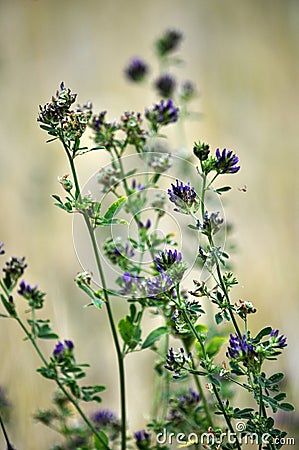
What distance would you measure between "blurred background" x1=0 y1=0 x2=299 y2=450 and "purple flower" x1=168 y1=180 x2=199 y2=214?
2.40ft

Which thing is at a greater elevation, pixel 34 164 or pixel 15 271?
pixel 34 164

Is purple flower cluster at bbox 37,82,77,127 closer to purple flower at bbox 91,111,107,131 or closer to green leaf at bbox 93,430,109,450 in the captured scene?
purple flower at bbox 91,111,107,131

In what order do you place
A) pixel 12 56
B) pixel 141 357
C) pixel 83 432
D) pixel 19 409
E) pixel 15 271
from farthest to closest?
pixel 12 56 < pixel 141 357 < pixel 19 409 < pixel 83 432 < pixel 15 271

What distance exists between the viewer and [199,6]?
1.30 meters

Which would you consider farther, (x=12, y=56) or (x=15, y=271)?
(x=12, y=56)

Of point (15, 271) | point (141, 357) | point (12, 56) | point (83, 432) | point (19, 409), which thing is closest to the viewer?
point (15, 271)

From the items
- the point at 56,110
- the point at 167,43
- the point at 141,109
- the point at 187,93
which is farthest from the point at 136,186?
the point at 141,109

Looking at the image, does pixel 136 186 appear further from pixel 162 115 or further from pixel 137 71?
pixel 137 71

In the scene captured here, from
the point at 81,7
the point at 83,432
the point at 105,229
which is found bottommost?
the point at 83,432

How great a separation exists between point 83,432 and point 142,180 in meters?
0.26

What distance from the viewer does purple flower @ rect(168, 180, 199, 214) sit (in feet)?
1.26

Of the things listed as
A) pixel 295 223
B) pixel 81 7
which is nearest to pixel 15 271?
pixel 295 223

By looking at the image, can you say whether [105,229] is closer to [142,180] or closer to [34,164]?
[142,180]

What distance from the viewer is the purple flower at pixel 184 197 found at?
0.38 m
